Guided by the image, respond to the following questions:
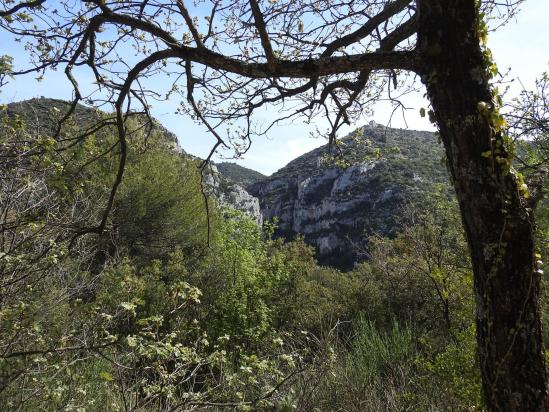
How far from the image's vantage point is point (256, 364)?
3217mm

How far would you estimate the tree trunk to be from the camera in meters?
1.59

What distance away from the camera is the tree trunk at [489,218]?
5.22 ft

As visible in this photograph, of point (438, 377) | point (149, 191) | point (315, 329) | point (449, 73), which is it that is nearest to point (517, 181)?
point (449, 73)

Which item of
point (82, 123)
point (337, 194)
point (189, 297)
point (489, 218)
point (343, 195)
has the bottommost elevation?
point (189, 297)

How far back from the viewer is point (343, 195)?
5747 cm

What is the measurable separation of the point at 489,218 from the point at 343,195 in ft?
185

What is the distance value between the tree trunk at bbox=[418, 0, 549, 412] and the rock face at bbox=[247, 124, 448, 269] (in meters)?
A: 22.7

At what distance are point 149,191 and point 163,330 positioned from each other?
18.4ft

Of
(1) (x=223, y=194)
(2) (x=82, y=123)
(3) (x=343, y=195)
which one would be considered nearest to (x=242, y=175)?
(3) (x=343, y=195)

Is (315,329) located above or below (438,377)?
below

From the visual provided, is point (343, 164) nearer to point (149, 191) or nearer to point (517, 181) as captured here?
point (517, 181)

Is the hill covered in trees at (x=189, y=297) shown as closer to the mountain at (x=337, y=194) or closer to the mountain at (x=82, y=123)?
the mountain at (x=82, y=123)

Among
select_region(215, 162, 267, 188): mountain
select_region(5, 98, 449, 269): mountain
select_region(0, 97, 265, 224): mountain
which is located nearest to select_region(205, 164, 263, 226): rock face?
select_region(0, 97, 265, 224): mountain

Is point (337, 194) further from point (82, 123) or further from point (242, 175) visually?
point (82, 123)
